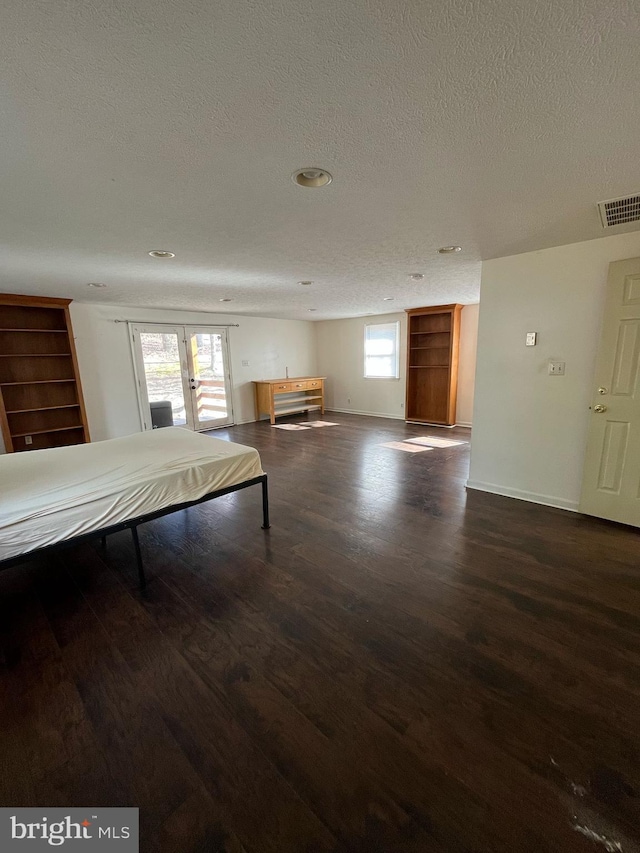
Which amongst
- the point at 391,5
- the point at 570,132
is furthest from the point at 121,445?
the point at 570,132

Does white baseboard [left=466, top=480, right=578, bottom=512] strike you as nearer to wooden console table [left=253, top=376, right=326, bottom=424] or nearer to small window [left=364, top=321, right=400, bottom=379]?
small window [left=364, top=321, right=400, bottom=379]

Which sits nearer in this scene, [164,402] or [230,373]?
[164,402]

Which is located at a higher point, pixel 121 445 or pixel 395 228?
pixel 395 228

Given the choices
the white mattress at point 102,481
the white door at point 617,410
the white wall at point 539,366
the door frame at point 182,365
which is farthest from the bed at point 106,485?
the door frame at point 182,365

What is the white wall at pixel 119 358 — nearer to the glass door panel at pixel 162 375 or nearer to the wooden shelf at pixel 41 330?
the glass door panel at pixel 162 375

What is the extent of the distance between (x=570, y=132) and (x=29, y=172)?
2.39 m

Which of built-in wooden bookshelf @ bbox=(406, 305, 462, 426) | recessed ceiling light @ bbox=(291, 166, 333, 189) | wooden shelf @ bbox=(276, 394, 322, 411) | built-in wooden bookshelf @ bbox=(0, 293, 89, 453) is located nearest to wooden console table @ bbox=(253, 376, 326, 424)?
wooden shelf @ bbox=(276, 394, 322, 411)

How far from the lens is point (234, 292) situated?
180 inches

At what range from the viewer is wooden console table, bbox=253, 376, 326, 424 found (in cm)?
714

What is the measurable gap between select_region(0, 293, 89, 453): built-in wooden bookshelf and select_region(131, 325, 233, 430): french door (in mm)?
1015

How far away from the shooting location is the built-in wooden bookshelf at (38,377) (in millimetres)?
4570

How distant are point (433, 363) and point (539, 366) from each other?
3732 mm

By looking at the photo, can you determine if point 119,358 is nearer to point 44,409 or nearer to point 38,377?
point 38,377

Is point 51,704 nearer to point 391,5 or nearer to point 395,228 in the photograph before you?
point 391,5
